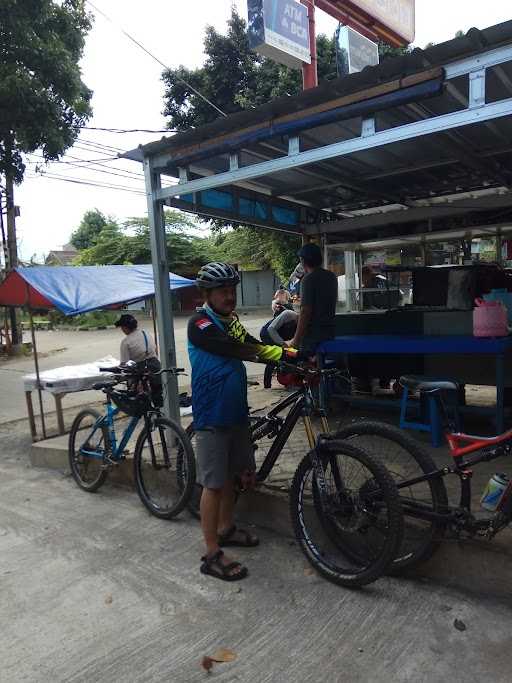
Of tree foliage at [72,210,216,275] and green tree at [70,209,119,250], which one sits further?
green tree at [70,209,119,250]

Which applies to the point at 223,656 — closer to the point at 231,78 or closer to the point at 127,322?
the point at 127,322

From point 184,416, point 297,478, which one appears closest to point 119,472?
point 184,416

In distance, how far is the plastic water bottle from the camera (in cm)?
269

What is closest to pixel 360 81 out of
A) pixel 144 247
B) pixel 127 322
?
pixel 127 322

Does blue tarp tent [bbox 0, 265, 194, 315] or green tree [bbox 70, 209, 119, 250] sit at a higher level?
green tree [bbox 70, 209, 119, 250]

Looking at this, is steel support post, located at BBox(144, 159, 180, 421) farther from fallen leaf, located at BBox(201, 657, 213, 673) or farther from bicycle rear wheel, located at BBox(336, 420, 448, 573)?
fallen leaf, located at BBox(201, 657, 213, 673)

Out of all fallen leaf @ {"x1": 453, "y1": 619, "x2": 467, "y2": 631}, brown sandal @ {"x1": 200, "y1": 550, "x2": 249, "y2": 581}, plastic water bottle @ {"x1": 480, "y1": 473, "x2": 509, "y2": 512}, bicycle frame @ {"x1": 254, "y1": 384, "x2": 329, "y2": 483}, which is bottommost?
fallen leaf @ {"x1": 453, "y1": 619, "x2": 467, "y2": 631}

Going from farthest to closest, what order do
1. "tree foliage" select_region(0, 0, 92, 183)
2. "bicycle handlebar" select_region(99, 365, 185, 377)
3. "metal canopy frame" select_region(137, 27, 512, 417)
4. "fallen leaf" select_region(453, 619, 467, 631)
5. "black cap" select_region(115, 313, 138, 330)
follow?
"tree foliage" select_region(0, 0, 92, 183) < "black cap" select_region(115, 313, 138, 330) < "bicycle handlebar" select_region(99, 365, 185, 377) < "metal canopy frame" select_region(137, 27, 512, 417) < "fallen leaf" select_region(453, 619, 467, 631)

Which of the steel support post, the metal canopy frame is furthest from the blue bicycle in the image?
the metal canopy frame

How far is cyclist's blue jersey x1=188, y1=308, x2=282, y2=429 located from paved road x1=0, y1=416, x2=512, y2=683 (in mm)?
971

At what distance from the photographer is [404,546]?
3074mm

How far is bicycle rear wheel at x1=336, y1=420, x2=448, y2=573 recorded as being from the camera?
283 centimetres

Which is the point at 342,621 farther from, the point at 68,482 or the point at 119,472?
the point at 68,482

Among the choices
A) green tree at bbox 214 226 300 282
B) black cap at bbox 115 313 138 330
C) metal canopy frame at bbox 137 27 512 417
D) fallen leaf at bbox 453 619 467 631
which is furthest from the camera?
green tree at bbox 214 226 300 282
